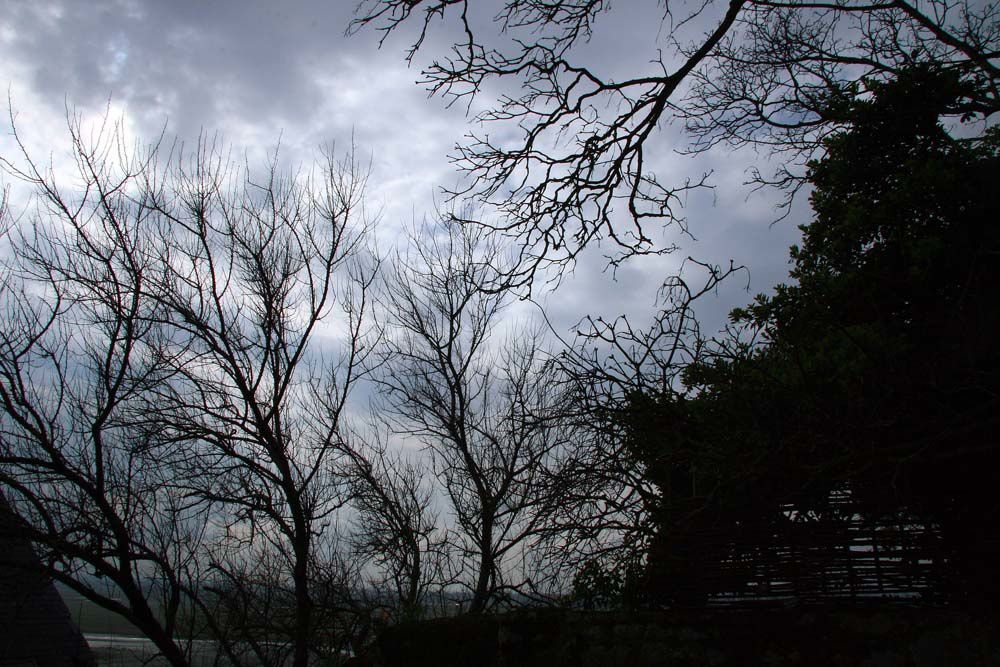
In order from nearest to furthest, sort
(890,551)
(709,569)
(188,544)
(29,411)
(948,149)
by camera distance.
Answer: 1. (890,551)
2. (709,569)
3. (948,149)
4. (29,411)
5. (188,544)

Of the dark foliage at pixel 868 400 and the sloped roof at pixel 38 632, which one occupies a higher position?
the dark foliage at pixel 868 400

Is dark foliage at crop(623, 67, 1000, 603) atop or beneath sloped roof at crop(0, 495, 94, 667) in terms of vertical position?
atop

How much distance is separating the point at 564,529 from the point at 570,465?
1.69 ft

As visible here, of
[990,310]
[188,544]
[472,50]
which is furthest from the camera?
[188,544]

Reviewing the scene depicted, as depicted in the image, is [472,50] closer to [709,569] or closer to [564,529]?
[564,529]

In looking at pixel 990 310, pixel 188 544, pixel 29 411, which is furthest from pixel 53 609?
pixel 990 310

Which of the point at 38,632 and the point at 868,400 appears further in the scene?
the point at 38,632

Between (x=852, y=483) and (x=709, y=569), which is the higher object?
(x=852, y=483)

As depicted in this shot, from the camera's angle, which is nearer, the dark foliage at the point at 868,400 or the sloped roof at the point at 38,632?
the dark foliage at the point at 868,400

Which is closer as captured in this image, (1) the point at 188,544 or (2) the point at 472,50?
(2) the point at 472,50

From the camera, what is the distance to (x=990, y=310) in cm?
401

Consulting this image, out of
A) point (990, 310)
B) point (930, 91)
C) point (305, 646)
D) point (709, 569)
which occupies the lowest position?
point (305, 646)

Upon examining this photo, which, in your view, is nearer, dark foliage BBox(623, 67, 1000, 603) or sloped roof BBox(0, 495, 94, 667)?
dark foliage BBox(623, 67, 1000, 603)

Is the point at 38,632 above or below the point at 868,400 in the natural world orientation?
below
